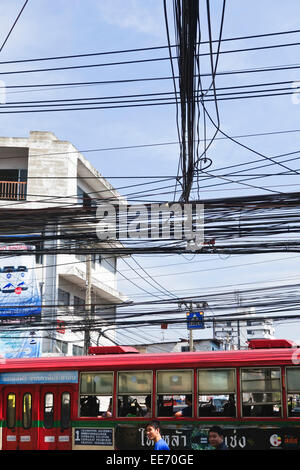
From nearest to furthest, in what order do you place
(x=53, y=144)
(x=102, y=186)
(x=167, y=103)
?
(x=167, y=103) → (x=53, y=144) → (x=102, y=186)

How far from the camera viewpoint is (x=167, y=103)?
10172 millimetres

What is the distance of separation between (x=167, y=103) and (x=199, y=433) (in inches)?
265

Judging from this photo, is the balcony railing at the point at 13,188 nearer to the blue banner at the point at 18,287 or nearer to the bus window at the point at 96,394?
the blue banner at the point at 18,287

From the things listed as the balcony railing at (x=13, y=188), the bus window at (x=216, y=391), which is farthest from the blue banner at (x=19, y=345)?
the bus window at (x=216, y=391)

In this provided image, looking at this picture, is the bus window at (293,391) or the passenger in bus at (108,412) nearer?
the bus window at (293,391)

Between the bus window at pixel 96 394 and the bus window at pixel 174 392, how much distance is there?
120 cm

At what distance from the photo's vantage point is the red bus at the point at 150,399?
11672 millimetres

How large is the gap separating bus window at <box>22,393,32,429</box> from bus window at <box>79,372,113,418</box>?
4.21 feet

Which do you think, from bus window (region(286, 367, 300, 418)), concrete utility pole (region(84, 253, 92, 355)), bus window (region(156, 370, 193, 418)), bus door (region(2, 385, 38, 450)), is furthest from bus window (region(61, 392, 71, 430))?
concrete utility pole (region(84, 253, 92, 355))

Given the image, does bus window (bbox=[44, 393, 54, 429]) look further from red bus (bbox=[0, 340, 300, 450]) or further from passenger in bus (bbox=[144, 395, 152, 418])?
passenger in bus (bbox=[144, 395, 152, 418])

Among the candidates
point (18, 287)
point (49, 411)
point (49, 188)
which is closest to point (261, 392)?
point (49, 411)
